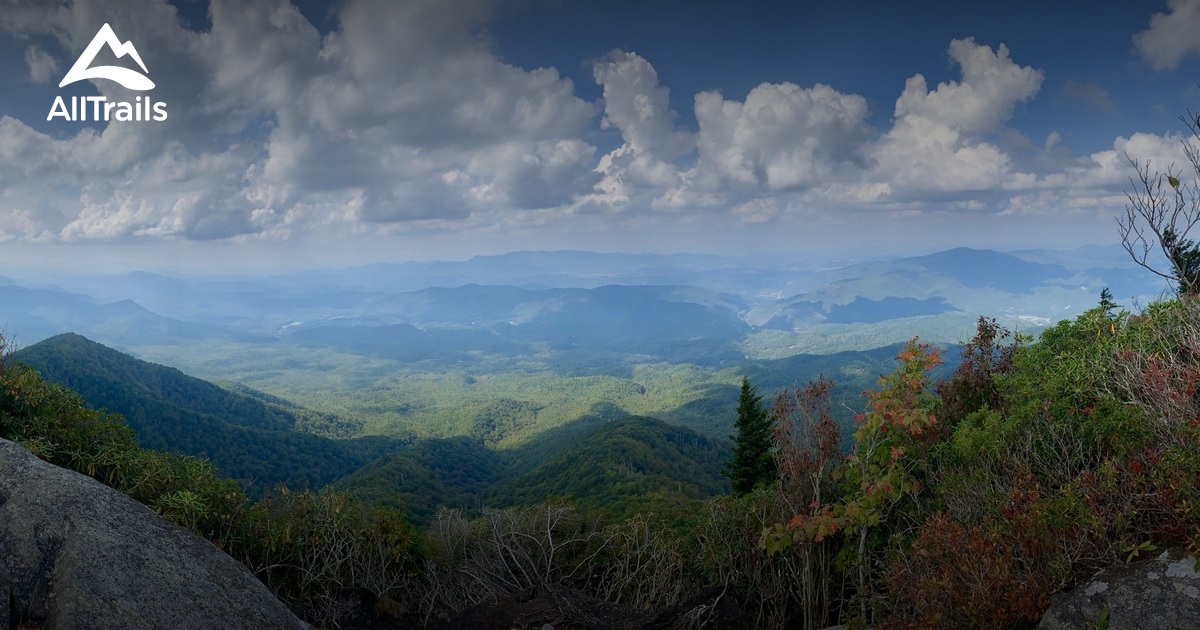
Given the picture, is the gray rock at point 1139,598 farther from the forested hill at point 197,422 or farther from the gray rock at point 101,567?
the forested hill at point 197,422

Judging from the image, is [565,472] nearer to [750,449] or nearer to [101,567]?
[750,449]

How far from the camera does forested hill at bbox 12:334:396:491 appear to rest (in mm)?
84062

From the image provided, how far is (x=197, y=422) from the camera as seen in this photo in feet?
302

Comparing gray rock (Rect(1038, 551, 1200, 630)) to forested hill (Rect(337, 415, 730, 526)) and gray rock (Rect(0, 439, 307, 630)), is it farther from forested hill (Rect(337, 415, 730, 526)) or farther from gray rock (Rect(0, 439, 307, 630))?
forested hill (Rect(337, 415, 730, 526))

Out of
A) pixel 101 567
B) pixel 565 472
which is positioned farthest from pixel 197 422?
pixel 101 567

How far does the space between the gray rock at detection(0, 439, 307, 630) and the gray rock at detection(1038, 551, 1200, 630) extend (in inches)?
322

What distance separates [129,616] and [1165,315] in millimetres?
13932

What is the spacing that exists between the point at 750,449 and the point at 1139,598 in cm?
2516

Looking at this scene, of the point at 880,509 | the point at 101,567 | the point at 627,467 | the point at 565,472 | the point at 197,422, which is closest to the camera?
the point at 101,567

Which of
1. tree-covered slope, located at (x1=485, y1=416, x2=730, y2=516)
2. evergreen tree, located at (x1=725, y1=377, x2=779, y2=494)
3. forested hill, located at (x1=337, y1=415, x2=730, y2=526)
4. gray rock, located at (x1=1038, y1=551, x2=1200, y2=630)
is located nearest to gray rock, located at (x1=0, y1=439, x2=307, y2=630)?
gray rock, located at (x1=1038, y1=551, x2=1200, y2=630)

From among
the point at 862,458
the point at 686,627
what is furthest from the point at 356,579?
the point at 862,458

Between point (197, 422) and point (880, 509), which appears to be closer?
point (880, 509)

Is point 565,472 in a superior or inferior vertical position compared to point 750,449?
inferior

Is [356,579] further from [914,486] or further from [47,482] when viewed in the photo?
[914,486]
